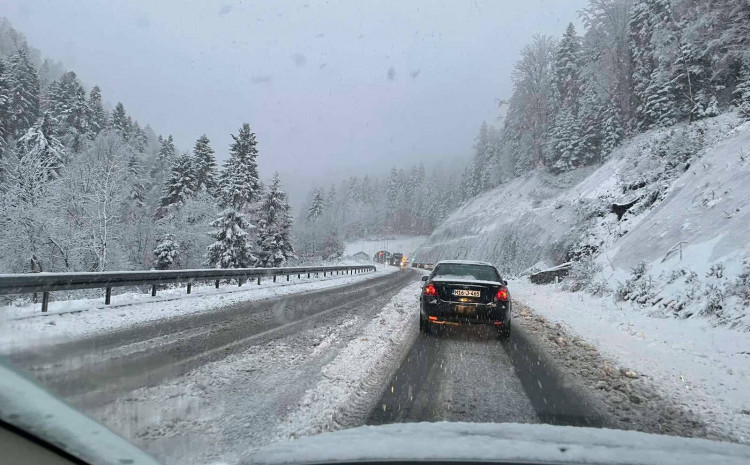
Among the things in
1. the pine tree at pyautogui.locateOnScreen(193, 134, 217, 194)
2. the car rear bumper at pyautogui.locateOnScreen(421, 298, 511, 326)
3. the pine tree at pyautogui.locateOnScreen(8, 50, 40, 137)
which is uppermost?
the pine tree at pyautogui.locateOnScreen(8, 50, 40, 137)

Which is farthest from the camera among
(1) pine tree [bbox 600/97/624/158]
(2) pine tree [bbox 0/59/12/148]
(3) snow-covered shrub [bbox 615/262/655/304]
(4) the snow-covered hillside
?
(1) pine tree [bbox 600/97/624/158]

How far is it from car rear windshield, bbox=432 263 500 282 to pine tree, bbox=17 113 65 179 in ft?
82.0

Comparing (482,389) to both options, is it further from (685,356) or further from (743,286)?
(743,286)

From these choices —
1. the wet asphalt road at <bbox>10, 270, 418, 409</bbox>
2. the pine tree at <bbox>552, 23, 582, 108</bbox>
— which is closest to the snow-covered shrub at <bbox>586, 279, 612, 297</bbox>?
the wet asphalt road at <bbox>10, 270, 418, 409</bbox>

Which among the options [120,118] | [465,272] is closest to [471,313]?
[465,272]

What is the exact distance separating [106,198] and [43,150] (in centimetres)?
458

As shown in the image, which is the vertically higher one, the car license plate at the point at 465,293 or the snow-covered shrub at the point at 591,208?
→ the snow-covered shrub at the point at 591,208

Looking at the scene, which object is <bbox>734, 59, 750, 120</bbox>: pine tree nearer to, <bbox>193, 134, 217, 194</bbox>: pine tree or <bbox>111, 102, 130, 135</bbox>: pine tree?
<bbox>193, 134, 217, 194</bbox>: pine tree

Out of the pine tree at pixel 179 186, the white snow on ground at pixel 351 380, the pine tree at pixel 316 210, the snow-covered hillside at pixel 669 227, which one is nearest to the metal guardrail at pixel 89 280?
the white snow on ground at pixel 351 380

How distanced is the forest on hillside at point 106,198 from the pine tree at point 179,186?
0.11 m

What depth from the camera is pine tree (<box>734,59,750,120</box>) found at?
17.6 m

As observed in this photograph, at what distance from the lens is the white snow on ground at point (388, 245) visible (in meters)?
121

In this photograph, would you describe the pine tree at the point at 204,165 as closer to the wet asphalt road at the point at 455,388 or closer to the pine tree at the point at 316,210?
the wet asphalt road at the point at 455,388

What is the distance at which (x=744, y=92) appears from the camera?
66.8 feet
